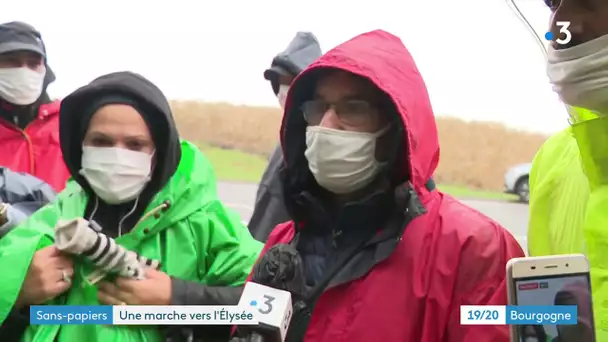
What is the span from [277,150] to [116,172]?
63 cm

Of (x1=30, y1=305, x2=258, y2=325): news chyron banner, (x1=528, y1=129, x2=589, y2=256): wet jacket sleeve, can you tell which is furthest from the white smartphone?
(x1=30, y1=305, x2=258, y2=325): news chyron banner

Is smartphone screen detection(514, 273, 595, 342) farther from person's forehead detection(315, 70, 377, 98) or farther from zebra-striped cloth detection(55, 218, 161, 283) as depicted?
zebra-striped cloth detection(55, 218, 161, 283)

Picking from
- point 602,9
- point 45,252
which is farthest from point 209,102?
point 602,9

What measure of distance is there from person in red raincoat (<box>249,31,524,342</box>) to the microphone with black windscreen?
3cm

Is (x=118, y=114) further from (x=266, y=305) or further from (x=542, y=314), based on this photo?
(x=542, y=314)

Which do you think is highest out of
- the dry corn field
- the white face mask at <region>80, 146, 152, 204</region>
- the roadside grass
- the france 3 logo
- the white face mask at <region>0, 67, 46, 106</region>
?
the france 3 logo

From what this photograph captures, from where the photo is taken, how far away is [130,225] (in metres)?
1.05

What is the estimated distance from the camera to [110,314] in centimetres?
95

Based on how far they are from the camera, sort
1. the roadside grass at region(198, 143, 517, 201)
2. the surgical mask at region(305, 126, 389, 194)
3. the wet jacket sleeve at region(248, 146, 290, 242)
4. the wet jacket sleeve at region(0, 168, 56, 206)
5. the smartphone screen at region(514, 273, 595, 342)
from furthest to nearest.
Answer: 1. the roadside grass at region(198, 143, 517, 201)
2. the wet jacket sleeve at region(248, 146, 290, 242)
3. the wet jacket sleeve at region(0, 168, 56, 206)
4. the surgical mask at region(305, 126, 389, 194)
5. the smartphone screen at region(514, 273, 595, 342)

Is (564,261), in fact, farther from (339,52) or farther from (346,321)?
(339,52)

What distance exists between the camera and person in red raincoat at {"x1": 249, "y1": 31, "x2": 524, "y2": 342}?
29.5 inches

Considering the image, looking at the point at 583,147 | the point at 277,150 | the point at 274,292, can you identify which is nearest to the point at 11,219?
the point at 274,292

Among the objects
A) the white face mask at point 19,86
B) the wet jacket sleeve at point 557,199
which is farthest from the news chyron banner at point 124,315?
the white face mask at point 19,86

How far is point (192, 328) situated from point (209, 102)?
3.61 feet
